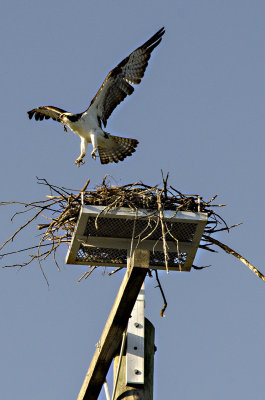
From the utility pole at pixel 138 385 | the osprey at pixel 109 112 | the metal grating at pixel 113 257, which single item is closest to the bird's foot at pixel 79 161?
the osprey at pixel 109 112

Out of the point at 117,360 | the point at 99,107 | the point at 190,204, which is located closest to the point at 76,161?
the point at 99,107

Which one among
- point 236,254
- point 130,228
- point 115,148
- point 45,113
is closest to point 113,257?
point 130,228

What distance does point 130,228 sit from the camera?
5555 millimetres

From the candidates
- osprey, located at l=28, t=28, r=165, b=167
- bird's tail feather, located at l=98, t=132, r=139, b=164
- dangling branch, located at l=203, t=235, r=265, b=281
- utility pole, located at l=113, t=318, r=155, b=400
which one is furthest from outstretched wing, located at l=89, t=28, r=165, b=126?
utility pole, located at l=113, t=318, r=155, b=400

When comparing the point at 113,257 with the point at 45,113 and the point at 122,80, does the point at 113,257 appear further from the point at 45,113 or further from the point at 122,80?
the point at 45,113

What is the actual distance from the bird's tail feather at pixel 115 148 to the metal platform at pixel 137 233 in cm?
445

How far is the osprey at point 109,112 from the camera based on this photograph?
30.9 ft

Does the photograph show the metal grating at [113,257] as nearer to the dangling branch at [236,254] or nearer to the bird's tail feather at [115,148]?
the dangling branch at [236,254]

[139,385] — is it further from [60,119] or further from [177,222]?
[60,119]

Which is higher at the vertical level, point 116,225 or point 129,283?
point 116,225

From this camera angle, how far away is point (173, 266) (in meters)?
5.82

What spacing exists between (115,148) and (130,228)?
4817 mm

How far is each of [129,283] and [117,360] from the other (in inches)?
26.1

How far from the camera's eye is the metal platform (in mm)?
5395
